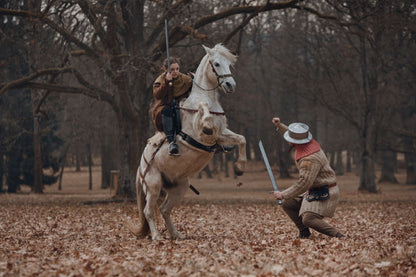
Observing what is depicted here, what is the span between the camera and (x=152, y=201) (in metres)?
9.83

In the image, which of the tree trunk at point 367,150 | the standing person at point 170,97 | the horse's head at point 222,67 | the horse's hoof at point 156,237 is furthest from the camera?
the tree trunk at point 367,150

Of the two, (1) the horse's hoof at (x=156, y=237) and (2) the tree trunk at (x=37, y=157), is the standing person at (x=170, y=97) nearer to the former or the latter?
(1) the horse's hoof at (x=156, y=237)

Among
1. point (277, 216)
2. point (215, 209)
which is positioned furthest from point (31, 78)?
point (277, 216)

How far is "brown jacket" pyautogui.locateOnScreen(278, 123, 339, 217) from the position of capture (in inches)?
326

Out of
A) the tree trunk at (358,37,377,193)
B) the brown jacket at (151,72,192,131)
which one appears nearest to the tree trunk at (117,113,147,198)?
the brown jacket at (151,72,192,131)

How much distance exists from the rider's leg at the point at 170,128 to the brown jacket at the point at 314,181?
1.85m

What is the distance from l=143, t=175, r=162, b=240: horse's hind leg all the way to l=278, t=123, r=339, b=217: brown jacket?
236 cm

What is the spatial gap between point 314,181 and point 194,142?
193cm

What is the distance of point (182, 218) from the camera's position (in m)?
14.7

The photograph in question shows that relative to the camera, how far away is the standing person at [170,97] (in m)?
9.12

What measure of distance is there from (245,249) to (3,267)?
312 centimetres

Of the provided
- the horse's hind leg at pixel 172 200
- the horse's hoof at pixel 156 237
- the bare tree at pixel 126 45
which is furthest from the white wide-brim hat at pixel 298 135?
the bare tree at pixel 126 45

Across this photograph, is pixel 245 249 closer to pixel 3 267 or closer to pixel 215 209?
pixel 3 267

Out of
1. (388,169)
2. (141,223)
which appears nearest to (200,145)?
(141,223)
